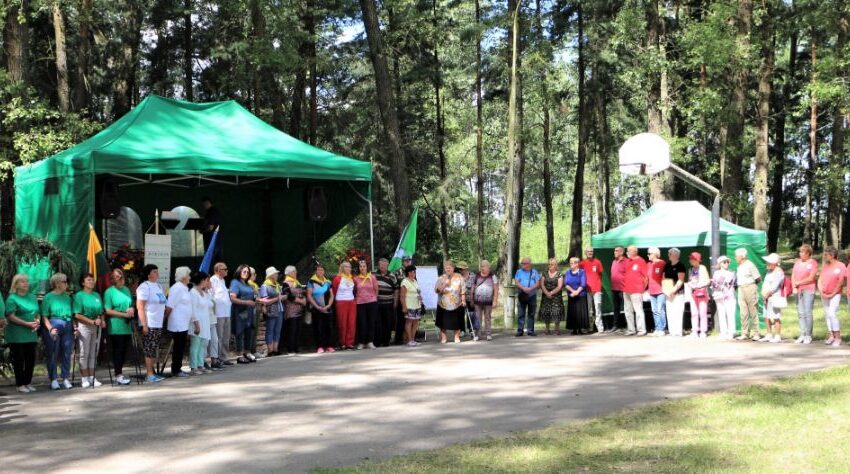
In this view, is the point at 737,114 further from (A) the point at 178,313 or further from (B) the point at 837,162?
(A) the point at 178,313

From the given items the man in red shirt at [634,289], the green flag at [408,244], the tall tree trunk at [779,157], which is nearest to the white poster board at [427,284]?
the green flag at [408,244]

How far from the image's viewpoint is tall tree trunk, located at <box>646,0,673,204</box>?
73.2ft

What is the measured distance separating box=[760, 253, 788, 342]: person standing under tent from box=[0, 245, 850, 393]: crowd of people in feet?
0.07

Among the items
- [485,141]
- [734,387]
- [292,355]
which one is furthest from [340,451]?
[485,141]

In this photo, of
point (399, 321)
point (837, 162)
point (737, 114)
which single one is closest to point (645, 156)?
point (399, 321)

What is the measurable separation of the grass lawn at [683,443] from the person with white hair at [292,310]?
6639 millimetres

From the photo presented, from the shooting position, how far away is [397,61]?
31.4 meters

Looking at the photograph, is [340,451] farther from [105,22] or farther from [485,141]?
[485,141]

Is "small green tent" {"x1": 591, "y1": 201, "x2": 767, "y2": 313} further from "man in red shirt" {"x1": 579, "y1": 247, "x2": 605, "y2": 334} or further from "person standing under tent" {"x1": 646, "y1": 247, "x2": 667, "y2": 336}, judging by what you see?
"person standing under tent" {"x1": 646, "y1": 247, "x2": 667, "y2": 336}

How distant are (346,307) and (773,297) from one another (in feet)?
20.6

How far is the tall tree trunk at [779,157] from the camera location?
31878 millimetres

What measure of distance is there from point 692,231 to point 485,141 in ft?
71.0

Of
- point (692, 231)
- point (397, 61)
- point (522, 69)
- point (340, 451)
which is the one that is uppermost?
point (397, 61)

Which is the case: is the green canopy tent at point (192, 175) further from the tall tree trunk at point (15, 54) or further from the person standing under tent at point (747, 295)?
the person standing under tent at point (747, 295)
